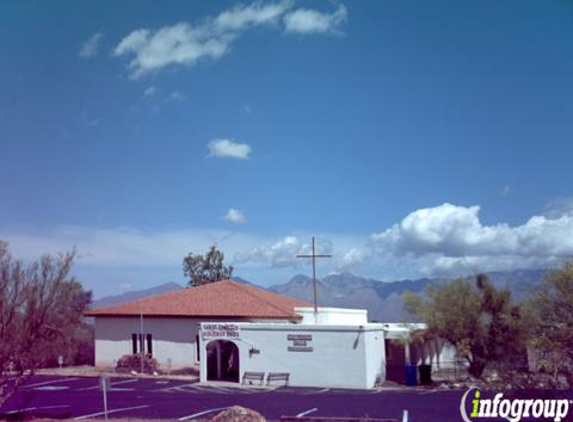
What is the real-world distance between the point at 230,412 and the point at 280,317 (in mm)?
23718

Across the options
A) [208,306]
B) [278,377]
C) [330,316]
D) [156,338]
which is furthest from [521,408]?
[330,316]

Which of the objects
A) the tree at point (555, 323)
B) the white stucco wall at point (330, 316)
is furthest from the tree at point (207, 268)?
the tree at point (555, 323)

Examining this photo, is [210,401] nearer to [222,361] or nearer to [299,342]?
[299,342]

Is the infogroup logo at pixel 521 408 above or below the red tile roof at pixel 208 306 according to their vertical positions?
below

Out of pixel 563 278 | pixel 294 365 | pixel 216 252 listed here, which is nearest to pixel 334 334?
pixel 294 365

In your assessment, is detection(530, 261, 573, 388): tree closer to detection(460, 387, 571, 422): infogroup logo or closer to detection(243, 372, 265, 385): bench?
detection(460, 387, 571, 422): infogroup logo

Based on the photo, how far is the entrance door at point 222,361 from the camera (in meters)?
33.1

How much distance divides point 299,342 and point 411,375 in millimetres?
5418

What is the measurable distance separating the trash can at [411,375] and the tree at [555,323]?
15.2 m

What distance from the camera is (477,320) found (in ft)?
100

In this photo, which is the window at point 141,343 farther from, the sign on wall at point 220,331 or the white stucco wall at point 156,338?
the sign on wall at point 220,331

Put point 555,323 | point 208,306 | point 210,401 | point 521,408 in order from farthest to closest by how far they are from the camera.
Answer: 1. point 208,306
2. point 210,401
3. point 555,323
4. point 521,408

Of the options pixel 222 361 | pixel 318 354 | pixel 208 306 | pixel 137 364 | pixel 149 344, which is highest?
pixel 208 306

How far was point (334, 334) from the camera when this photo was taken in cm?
3033
